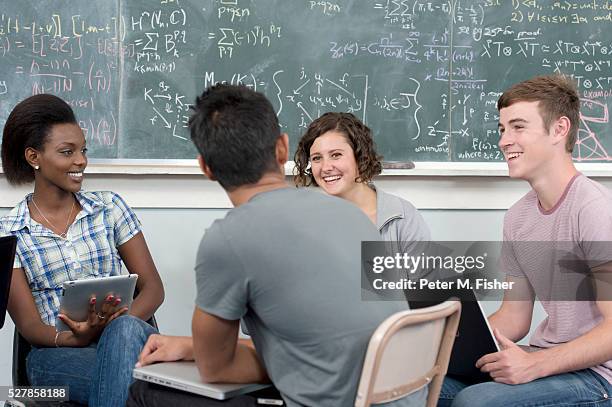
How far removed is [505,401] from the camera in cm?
185

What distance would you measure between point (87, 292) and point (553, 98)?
136 cm

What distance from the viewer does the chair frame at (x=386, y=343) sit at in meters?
1.39

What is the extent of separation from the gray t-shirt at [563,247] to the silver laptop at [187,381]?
2.76ft

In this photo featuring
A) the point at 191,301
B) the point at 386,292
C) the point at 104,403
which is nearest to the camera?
the point at 386,292

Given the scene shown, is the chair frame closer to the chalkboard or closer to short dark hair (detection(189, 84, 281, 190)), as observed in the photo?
short dark hair (detection(189, 84, 281, 190))

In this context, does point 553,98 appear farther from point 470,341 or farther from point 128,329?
point 128,329

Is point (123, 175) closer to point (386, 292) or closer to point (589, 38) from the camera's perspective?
point (386, 292)

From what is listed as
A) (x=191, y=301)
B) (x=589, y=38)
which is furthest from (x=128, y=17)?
A: (x=589, y=38)

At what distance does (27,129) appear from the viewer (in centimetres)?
245

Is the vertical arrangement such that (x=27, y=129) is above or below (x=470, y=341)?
above

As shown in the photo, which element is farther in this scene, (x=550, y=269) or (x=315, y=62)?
(x=315, y=62)

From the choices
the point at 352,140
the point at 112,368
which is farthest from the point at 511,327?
the point at 112,368

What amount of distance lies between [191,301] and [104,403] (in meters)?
1.32

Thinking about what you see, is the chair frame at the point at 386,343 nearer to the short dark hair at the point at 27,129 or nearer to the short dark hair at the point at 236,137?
the short dark hair at the point at 236,137
